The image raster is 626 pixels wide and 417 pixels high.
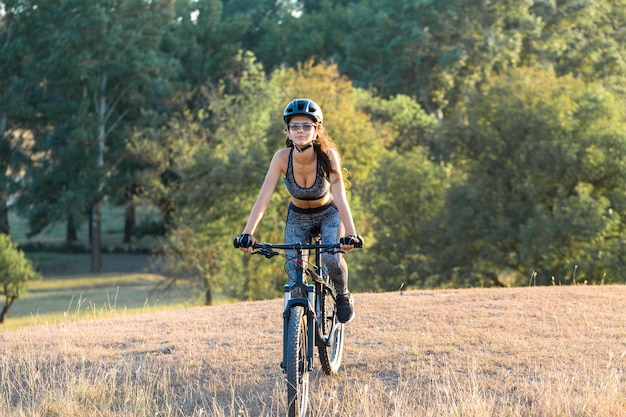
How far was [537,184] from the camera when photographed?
81.5 feet

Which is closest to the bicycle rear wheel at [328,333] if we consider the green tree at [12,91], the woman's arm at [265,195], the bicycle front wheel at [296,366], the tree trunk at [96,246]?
the bicycle front wheel at [296,366]

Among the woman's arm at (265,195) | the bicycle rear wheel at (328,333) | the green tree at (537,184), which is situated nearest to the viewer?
the woman's arm at (265,195)

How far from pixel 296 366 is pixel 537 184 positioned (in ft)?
67.2

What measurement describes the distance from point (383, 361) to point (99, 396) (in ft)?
7.67

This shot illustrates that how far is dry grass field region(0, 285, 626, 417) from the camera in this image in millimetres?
6094

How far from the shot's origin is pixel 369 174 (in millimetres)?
30953

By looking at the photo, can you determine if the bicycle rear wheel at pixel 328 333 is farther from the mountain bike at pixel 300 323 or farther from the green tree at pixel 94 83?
the green tree at pixel 94 83

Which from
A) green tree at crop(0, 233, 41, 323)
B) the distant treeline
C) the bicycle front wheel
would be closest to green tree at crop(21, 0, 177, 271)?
the distant treeline

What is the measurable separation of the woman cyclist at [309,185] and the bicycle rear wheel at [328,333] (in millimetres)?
204

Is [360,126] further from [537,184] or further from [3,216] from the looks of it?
[3,216]

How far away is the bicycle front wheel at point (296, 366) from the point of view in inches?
217

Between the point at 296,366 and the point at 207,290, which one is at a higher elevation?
the point at 296,366

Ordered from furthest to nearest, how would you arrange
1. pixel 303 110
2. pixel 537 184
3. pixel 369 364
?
1. pixel 537 184
2. pixel 369 364
3. pixel 303 110

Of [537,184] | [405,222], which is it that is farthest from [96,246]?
[537,184]
